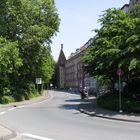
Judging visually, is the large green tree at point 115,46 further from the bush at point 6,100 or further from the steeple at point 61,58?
the steeple at point 61,58

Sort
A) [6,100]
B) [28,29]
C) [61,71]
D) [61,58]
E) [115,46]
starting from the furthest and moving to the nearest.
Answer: [61,58] → [61,71] → [28,29] → [6,100] → [115,46]

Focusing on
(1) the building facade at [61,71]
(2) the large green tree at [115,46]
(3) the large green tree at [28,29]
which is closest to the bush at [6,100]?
(3) the large green tree at [28,29]

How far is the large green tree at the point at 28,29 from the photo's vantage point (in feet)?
161

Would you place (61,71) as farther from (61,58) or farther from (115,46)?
(115,46)

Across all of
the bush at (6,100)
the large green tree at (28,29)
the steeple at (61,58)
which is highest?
the steeple at (61,58)

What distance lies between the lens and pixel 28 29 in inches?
2030

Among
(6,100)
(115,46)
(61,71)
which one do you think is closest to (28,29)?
(6,100)

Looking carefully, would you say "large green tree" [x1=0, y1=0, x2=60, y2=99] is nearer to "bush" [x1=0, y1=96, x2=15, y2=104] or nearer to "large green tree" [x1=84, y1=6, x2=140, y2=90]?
"bush" [x1=0, y1=96, x2=15, y2=104]

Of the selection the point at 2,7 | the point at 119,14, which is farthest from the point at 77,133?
the point at 2,7

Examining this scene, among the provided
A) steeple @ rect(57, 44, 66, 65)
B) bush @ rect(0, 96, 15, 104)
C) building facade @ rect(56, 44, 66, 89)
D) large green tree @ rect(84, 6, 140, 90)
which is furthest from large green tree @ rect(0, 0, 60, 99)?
steeple @ rect(57, 44, 66, 65)

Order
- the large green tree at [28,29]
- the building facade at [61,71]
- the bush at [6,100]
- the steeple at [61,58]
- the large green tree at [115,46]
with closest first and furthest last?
1. the large green tree at [115,46]
2. the bush at [6,100]
3. the large green tree at [28,29]
4. the building facade at [61,71]
5. the steeple at [61,58]

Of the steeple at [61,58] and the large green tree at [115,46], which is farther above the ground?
the steeple at [61,58]

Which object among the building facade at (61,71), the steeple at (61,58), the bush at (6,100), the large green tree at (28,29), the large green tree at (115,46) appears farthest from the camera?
the steeple at (61,58)

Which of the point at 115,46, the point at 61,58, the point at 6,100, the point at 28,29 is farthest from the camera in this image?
the point at 61,58
